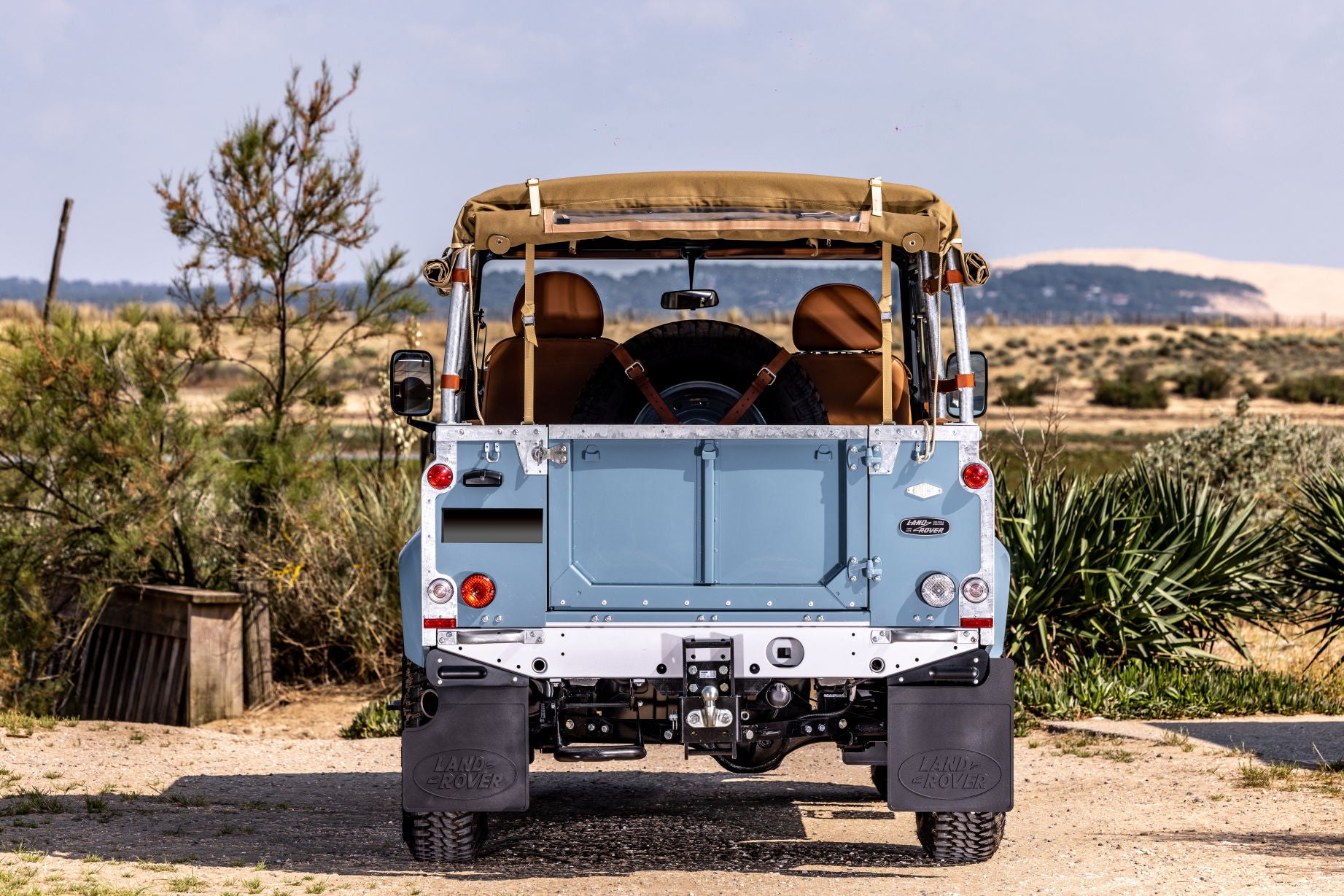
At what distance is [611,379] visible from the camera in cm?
661

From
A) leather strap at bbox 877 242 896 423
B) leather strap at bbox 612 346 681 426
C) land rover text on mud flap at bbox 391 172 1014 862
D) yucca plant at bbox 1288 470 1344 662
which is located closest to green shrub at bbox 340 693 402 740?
land rover text on mud flap at bbox 391 172 1014 862

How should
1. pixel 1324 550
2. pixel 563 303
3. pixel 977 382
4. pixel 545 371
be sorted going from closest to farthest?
pixel 563 303 → pixel 977 382 → pixel 545 371 → pixel 1324 550

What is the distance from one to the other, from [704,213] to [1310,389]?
5853 cm

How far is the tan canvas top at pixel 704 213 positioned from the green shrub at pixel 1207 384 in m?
61.9

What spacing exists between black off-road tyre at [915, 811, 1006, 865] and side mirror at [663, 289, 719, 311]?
260 cm

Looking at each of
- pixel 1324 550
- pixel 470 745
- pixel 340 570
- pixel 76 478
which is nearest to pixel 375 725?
pixel 340 570

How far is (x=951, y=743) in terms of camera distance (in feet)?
20.7

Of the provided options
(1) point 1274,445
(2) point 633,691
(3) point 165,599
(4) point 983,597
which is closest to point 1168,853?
(4) point 983,597

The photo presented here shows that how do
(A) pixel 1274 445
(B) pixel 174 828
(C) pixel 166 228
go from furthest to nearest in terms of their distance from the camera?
(A) pixel 1274 445 < (C) pixel 166 228 < (B) pixel 174 828

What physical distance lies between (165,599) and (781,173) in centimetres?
846

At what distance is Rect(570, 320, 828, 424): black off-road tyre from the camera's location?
655cm

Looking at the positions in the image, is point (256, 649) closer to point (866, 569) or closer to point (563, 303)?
point (563, 303)

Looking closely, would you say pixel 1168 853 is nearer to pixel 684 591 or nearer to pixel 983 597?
pixel 983 597

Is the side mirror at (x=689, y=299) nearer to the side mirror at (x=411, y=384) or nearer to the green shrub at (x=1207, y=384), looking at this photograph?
the side mirror at (x=411, y=384)
